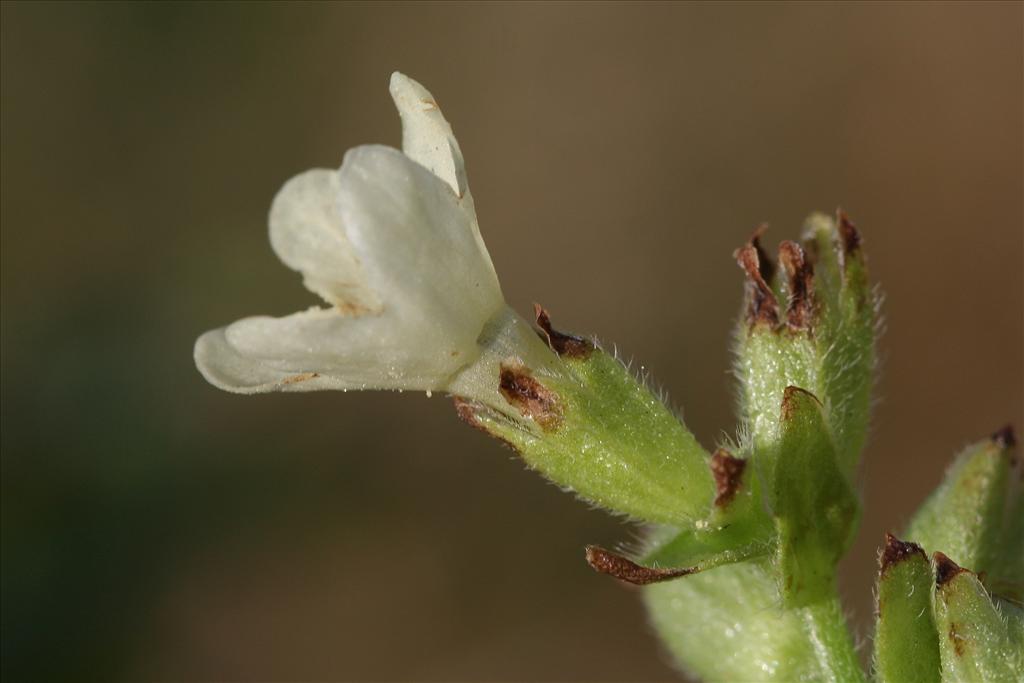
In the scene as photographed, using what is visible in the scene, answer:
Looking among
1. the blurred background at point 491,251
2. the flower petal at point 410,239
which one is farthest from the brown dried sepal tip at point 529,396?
the blurred background at point 491,251

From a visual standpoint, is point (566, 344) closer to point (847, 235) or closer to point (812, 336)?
point (812, 336)

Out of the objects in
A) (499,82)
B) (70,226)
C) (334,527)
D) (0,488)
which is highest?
(499,82)

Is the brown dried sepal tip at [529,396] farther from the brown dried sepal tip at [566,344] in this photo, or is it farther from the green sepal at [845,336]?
the green sepal at [845,336]

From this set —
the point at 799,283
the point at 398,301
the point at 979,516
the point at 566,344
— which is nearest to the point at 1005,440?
the point at 979,516

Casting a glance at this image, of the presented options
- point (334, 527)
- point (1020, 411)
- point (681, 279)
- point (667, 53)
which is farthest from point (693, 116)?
point (334, 527)

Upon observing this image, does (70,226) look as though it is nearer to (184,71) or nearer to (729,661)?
(184,71)
